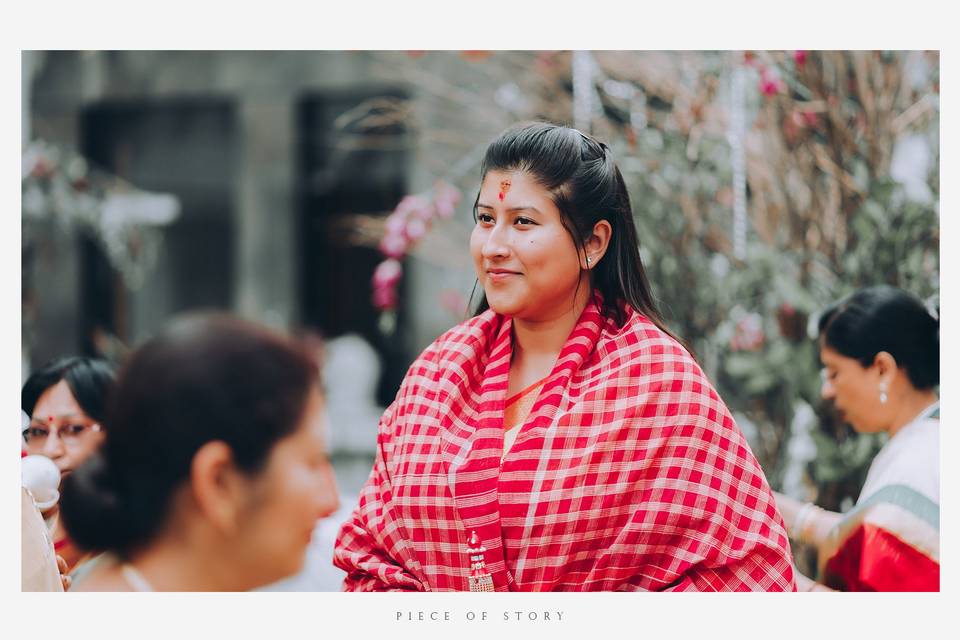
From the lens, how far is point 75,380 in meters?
2.52

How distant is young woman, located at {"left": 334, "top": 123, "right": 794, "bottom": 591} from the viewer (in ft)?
6.89

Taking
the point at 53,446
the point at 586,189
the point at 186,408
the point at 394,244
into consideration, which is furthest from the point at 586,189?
the point at 394,244

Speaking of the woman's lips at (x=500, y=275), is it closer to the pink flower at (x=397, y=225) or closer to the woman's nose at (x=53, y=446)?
the woman's nose at (x=53, y=446)

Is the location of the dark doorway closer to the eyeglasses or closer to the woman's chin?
the eyeglasses

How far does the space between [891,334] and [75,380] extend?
6.89ft

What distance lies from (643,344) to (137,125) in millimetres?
5496

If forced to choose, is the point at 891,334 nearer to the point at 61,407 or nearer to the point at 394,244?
A: the point at 394,244

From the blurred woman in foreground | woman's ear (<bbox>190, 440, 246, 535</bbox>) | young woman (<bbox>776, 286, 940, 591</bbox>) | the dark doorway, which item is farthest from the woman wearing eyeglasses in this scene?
the dark doorway

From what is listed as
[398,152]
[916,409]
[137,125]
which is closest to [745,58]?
[916,409]

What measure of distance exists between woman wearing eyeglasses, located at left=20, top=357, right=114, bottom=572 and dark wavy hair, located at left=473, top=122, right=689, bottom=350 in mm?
1065

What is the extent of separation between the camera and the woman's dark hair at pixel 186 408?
1.56m

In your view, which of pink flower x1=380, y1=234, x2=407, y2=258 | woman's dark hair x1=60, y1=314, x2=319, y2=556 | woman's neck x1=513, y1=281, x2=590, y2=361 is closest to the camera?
woman's dark hair x1=60, y1=314, x2=319, y2=556

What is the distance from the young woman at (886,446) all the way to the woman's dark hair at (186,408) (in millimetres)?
1582

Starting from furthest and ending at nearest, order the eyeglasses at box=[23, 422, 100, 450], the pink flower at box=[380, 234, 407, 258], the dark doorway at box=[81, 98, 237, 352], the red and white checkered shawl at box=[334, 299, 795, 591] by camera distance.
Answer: the dark doorway at box=[81, 98, 237, 352] → the pink flower at box=[380, 234, 407, 258] → the eyeglasses at box=[23, 422, 100, 450] → the red and white checkered shawl at box=[334, 299, 795, 591]
